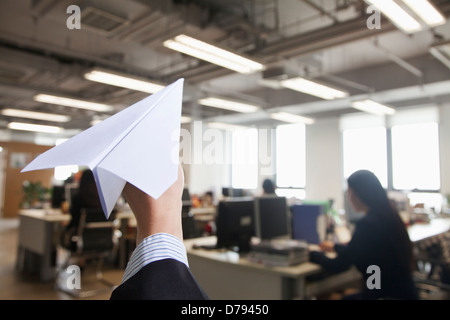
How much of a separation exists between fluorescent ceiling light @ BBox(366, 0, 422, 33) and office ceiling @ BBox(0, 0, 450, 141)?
1.65 feet

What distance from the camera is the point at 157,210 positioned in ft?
1.19

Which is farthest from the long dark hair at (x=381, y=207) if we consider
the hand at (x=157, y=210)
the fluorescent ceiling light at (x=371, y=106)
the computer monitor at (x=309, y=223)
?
the fluorescent ceiling light at (x=371, y=106)

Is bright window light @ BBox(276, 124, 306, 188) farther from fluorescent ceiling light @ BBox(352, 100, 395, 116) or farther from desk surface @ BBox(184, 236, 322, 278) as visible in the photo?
desk surface @ BBox(184, 236, 322, 278)

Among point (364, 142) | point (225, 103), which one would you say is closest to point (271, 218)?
point (225, 103)

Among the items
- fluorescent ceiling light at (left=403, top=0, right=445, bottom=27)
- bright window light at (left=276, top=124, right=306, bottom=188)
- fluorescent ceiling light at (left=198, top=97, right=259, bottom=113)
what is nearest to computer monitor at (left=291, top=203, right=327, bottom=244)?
fluorescent ceiling light at (left=403, top=0, right=445, bottom=27)

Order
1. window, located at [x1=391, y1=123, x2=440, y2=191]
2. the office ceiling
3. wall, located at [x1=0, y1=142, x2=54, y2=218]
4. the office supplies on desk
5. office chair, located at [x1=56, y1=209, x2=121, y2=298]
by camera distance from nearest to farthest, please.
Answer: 1. the office supplies on desk
2. the office ceiling
3. office chair, located at [x1=56, y1=209, x2=121, y2=298]
4. window, located at [x1=391, y1=123, x2=440, y2=191]
5. wall, located at [x1=0, y1=142, x2=54, y2=218]

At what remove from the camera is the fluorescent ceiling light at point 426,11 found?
2.42 m

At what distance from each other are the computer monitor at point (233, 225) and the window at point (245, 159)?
6732 millimetres

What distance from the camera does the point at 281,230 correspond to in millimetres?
2902

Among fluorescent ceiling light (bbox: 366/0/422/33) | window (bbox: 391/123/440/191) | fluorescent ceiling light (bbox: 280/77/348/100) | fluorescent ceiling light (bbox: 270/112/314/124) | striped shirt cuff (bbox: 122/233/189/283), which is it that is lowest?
striped shirt cuff (bbox: 122/233/189/283)

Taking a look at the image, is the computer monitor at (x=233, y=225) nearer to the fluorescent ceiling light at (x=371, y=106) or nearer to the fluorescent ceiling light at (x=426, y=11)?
the fluorescent ceiling light at (x=426, y=11)

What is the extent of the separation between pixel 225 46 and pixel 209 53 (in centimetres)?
18

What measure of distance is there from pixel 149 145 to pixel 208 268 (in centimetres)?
255

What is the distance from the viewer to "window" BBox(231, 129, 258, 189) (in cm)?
978
